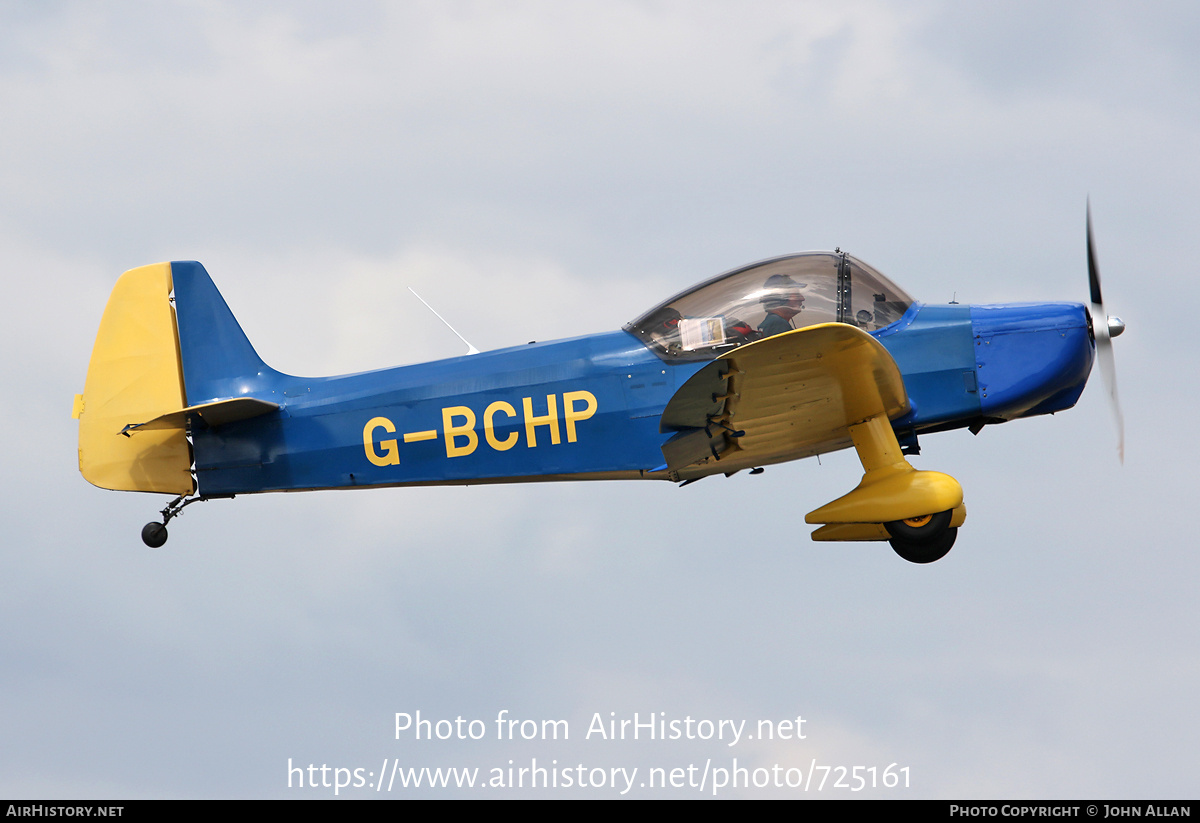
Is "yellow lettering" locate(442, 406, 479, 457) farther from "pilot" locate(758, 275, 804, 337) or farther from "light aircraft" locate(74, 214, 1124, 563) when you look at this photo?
"pilot" locate(758, 275, 804, 337)

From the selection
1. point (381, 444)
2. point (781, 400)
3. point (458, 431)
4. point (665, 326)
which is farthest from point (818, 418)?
point (381, 444)

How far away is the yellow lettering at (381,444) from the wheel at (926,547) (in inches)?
159

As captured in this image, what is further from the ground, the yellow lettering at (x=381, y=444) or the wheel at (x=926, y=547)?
the yellow lettering at (x=381, y=444)

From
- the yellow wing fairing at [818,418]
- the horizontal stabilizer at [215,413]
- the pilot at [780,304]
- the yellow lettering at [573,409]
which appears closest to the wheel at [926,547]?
the yellow wing fairing at [818,418]

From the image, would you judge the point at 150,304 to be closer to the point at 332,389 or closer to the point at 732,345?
the point at 332,389

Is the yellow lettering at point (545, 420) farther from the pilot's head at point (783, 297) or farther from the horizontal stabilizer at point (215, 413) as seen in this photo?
the horizontal stabilizer at point (215, 413)

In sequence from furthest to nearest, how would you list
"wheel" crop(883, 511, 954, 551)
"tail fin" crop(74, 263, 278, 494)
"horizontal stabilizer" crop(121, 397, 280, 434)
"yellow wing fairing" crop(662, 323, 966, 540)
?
1. "tail fin" crop(74, 263, 278, 494)
2. "horizontal stabilizer" crop(121, 397, 280, 434)
3. "wheel" crop(883, 511, 954, 551)
4. "yellow wing fairing" crop(662, 323, 966, 540)

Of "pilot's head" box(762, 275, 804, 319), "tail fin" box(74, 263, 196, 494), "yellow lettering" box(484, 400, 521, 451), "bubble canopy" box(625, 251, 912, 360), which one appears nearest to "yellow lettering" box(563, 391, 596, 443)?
"yellow lettering" box(484, 400, 521, 451)

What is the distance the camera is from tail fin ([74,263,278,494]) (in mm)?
10227

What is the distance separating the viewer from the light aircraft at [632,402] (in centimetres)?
915

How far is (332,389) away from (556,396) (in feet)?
6.42

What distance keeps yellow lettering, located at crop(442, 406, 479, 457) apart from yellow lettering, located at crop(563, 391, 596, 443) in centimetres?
76

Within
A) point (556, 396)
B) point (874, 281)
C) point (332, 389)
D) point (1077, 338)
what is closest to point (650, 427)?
point (556, 396)

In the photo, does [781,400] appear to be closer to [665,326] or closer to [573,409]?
[665,326]
